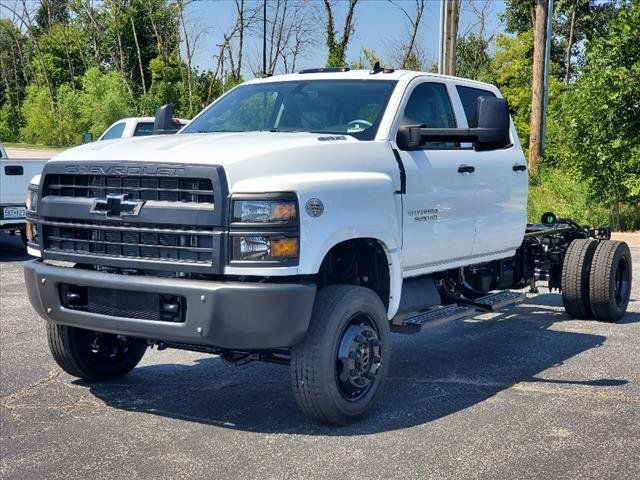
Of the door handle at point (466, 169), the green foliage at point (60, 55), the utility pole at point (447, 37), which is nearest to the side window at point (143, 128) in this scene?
the utility pole at point (447, 37)

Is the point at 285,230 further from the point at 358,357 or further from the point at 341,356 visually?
the point at 358,357

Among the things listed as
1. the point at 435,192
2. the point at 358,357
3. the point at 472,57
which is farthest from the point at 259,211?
the point at 472,57

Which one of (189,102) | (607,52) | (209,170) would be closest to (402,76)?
(209,170)

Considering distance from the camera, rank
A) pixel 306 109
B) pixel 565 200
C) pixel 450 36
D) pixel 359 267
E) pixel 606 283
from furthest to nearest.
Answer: pixel 450 36
pixel 565 200
pixel 606 283
pixel 306 109
pixel 359 267

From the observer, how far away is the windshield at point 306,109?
241 inches

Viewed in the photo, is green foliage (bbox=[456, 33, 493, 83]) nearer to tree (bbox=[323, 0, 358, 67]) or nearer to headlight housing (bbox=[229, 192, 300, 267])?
tree (bbox=[323, 0, 358, 67])

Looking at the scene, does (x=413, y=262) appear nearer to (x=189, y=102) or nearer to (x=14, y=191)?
(x=14, y=191)

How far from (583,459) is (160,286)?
2469mm

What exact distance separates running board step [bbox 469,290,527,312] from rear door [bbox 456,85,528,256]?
15.5 inches

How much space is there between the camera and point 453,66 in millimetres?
21188

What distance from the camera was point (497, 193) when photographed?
23.5 ft

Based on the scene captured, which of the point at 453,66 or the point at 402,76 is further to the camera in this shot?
the point at 453,66

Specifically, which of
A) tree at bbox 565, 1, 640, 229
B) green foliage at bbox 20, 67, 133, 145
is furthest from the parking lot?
green foliage at bbox 20, 67, 133, 145

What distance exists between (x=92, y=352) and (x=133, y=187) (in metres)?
1.70
